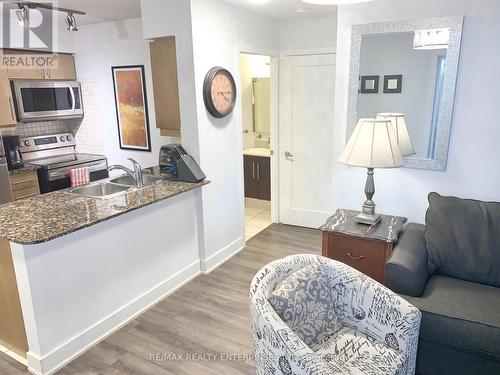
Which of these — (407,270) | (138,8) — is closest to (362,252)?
(407,270)

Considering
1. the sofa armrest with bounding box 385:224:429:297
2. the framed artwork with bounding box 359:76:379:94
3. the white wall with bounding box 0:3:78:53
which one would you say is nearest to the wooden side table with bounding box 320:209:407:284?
the sofa armrest with bounding box 385:224:429:297

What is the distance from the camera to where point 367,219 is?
2701mm

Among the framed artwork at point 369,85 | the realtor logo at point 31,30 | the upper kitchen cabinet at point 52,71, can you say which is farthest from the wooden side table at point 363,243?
the upper kitchen cabinet at point 52,71

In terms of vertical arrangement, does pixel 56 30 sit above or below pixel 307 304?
above

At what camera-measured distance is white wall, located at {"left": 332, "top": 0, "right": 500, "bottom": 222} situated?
2477mm

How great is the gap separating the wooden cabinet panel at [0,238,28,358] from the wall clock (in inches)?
72.5

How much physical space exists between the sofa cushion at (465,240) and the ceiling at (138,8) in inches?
84.4

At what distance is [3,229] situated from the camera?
217 centimetres

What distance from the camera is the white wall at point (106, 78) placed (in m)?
4.18

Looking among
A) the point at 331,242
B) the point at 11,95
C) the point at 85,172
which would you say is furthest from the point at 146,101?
the point at 331,242

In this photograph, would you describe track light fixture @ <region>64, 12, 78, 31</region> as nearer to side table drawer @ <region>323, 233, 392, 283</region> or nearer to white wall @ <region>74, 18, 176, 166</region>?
white wall @ <region>74, 18, 176, 166</region>

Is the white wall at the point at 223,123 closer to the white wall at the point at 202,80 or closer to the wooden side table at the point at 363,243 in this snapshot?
the white wall at the point at 202,80

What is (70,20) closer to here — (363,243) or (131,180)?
(131,180)

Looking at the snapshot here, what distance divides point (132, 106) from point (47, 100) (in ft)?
3.12
